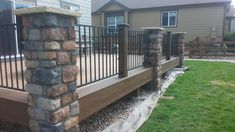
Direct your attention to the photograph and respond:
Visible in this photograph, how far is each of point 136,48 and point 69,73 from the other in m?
2.80

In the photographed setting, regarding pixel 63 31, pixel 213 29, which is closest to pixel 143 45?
pixel 63 31

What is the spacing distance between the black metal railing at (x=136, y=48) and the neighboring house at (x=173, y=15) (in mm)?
10685

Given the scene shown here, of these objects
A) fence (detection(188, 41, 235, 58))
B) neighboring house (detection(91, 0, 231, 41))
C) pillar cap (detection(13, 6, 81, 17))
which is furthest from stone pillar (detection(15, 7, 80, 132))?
neighboring house (detection(91, 0, 231, 41))

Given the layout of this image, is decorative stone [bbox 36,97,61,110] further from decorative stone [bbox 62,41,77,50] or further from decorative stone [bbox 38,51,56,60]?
decorative stone [bbox 62,41,77,50]

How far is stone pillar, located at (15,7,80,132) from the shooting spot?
1.99 metres

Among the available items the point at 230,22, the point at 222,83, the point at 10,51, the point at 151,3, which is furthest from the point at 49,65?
the point at 230,22

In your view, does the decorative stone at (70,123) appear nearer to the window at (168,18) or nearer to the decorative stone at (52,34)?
the decorative stone at (52,34)

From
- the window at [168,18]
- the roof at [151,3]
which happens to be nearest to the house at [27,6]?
the roof at [151,3]

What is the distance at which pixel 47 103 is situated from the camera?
6.80 feet

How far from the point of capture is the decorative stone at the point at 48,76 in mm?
2023

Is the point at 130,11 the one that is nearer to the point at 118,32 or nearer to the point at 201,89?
the point at 201,89

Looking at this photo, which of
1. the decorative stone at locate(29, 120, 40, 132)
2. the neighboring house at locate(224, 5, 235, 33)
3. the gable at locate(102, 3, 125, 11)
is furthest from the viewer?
the neighboring house at locate(224, 5, 235, 33)

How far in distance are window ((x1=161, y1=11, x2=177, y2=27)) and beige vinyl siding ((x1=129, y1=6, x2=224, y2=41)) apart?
0.93 ft

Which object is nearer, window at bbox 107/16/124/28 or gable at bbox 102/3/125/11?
gable at bbox 102/3/125/11
